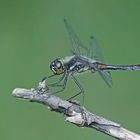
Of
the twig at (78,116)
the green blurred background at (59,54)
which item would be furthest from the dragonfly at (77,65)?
the green blurred background at (59,54)

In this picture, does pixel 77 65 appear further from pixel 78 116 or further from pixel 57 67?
pixel 78 116

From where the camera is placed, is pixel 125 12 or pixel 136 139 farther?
pixel 125 12

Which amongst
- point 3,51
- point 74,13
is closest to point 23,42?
point 3,51

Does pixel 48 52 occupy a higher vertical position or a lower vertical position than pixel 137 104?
higher

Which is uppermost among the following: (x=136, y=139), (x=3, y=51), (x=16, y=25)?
(x=16, y=25)

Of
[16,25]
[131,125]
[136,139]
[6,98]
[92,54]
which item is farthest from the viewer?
[16,25]

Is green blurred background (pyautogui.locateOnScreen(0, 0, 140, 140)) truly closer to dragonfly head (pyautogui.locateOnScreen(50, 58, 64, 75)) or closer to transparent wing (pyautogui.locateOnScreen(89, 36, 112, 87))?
transparent wing (pyautogui.locateOnScreen(89, 36, 112, 87))

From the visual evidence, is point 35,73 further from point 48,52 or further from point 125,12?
point 125,12

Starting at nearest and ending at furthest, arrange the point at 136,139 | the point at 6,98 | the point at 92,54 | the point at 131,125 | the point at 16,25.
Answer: the point at 136,139 → the point at 92,54 → the point at 131,125 → the point at 6,98 → the point at 16,25
